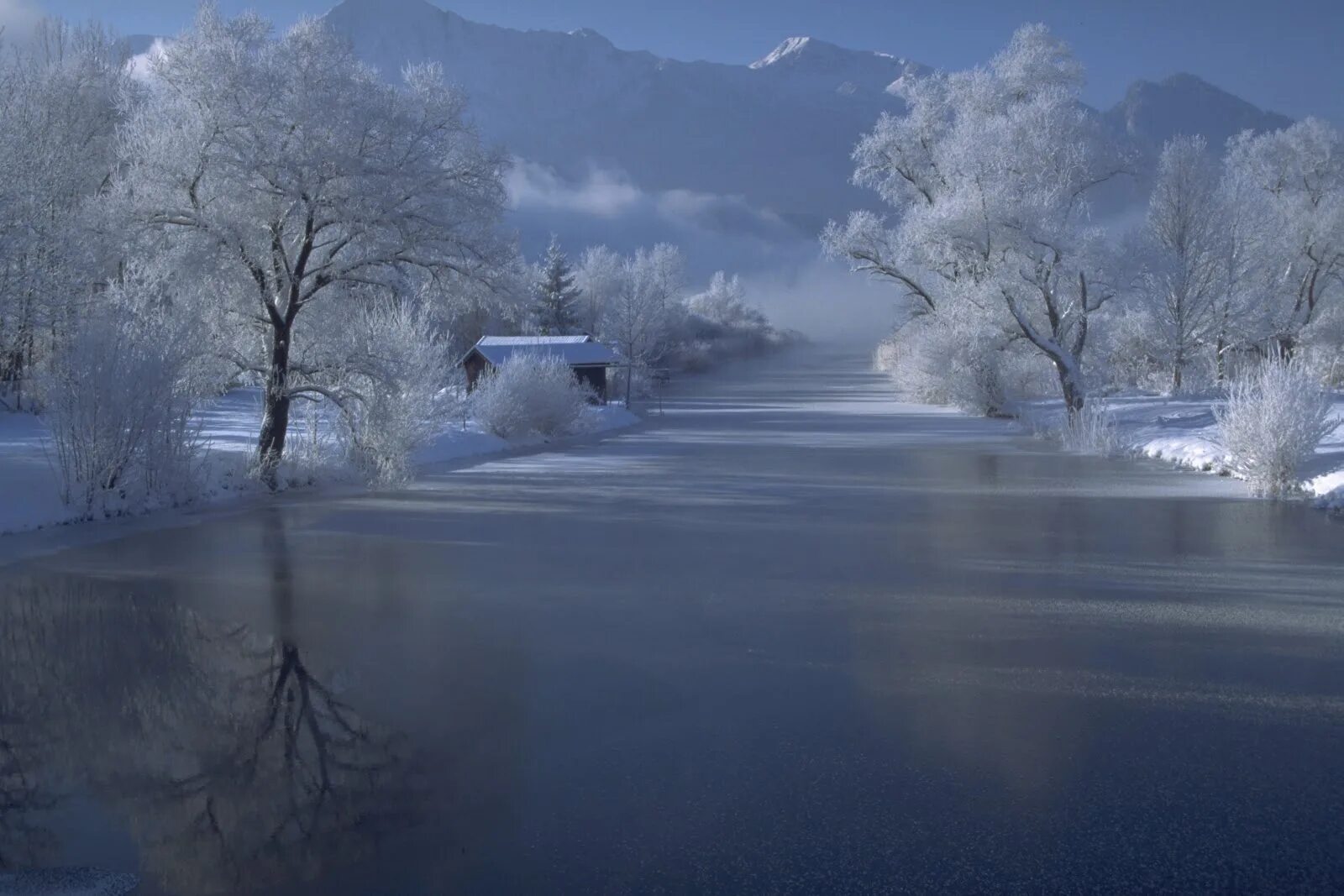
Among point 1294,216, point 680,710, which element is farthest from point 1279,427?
point 1294,216

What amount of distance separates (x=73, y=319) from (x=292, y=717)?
1781 cm

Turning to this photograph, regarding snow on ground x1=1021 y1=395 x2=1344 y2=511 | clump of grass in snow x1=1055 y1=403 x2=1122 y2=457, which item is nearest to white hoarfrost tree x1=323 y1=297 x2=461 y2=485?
snow on ground x1=1021 y1=395 x2=1344 y2=511

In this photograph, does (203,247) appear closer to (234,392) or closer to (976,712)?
(976,712)

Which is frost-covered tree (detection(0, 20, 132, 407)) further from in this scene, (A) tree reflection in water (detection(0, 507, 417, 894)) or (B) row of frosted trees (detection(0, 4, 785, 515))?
(A) tree reflection in water (detection(0, 507, 417, 894))

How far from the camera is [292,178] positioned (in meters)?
19.7

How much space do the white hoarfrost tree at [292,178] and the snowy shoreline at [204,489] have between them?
3.03 ft

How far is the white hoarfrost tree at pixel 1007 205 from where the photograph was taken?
116 feet

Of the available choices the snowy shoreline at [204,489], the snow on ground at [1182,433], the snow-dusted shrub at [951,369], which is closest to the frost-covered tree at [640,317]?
the snow-dusted shrub at [951,369]

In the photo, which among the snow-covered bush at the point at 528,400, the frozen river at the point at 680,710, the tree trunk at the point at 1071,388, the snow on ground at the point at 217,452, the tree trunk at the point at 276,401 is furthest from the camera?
the tree trunk at the point at 1071,388

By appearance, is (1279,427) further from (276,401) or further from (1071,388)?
(276,401)

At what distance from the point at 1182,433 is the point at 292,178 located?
2299cm

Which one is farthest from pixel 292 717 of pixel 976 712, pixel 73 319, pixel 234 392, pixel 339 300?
pixel 234 392

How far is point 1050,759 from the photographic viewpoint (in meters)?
6.63

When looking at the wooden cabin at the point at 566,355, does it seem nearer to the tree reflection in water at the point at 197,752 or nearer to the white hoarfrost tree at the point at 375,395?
the white hoarfrost tree at the point at 375,395
